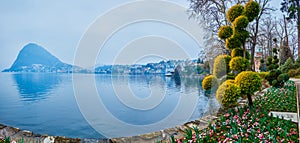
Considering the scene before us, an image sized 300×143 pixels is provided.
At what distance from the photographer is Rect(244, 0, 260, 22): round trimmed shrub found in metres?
4.27

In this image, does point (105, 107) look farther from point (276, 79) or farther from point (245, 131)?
point (276, 79)

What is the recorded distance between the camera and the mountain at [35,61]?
7254 mm

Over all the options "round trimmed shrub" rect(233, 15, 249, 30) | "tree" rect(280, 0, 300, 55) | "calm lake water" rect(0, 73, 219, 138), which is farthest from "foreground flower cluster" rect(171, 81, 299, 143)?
"tree" rect(280, 0, 300, 55)

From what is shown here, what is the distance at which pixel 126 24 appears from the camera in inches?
Result: 146

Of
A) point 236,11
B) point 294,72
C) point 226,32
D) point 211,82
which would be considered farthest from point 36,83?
point 294,72

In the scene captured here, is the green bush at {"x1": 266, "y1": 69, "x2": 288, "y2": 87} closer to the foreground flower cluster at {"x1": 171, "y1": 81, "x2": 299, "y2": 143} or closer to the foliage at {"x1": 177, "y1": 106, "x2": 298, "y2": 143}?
the foreground flower cluster at {"x1": 171, "y1": 81, "x2": 299, "y2": 143}

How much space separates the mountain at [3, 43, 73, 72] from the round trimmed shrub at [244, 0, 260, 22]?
563cm

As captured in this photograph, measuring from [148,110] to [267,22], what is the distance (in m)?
14.1

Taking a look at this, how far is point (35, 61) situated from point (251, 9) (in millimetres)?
7115

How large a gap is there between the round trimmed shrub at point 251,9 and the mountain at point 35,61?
5.63m

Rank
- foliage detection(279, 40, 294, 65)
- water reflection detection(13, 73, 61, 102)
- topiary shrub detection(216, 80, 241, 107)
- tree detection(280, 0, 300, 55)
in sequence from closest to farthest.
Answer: topiary shrub detection(216, 80, 241, 107) → water reflection detection(13, 73, 61, 102) → tree detection(280, 0, 300, 55) → foliage detection(279, 40, 294, 65)

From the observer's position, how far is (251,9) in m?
4.30

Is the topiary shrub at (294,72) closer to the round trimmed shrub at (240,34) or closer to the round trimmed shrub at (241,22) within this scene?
the round trimmed shrub at (240,34)

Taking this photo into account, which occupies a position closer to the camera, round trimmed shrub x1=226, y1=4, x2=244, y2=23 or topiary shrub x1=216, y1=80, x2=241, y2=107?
topiary shrub x1=216, y1=80, x2=241, y2=107
